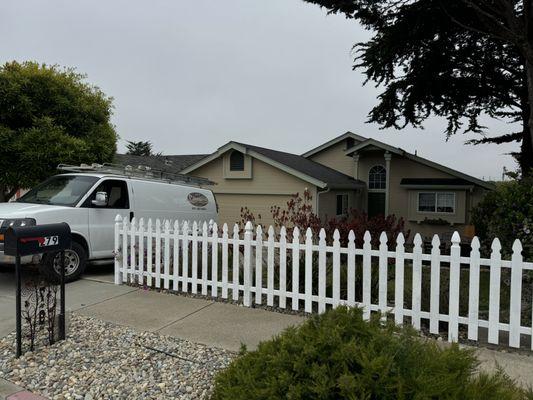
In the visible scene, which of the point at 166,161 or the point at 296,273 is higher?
the point at 166,161

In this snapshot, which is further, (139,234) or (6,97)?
(6,97)

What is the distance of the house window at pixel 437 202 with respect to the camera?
18453mm

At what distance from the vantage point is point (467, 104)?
49.1 ft

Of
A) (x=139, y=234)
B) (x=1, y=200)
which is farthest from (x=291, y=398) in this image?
(x=1, y=200)

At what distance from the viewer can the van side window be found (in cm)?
794

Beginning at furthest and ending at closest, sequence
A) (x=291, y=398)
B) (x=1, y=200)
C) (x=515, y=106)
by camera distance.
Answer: (x=515, y=106), (x=1, y=200), (x=291, y=398)

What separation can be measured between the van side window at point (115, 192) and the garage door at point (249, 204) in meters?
8.17

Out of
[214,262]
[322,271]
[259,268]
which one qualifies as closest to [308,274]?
[322,271]

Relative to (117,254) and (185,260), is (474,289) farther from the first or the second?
(117,254)

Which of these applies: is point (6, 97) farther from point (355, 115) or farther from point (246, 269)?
point (355, 115)

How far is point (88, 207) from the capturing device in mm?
7516

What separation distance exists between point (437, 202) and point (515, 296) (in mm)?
15468

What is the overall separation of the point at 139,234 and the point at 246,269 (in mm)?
2122

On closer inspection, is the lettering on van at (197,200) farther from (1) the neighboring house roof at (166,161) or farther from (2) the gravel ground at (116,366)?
(1) the neighboring house roof at (166,161)
